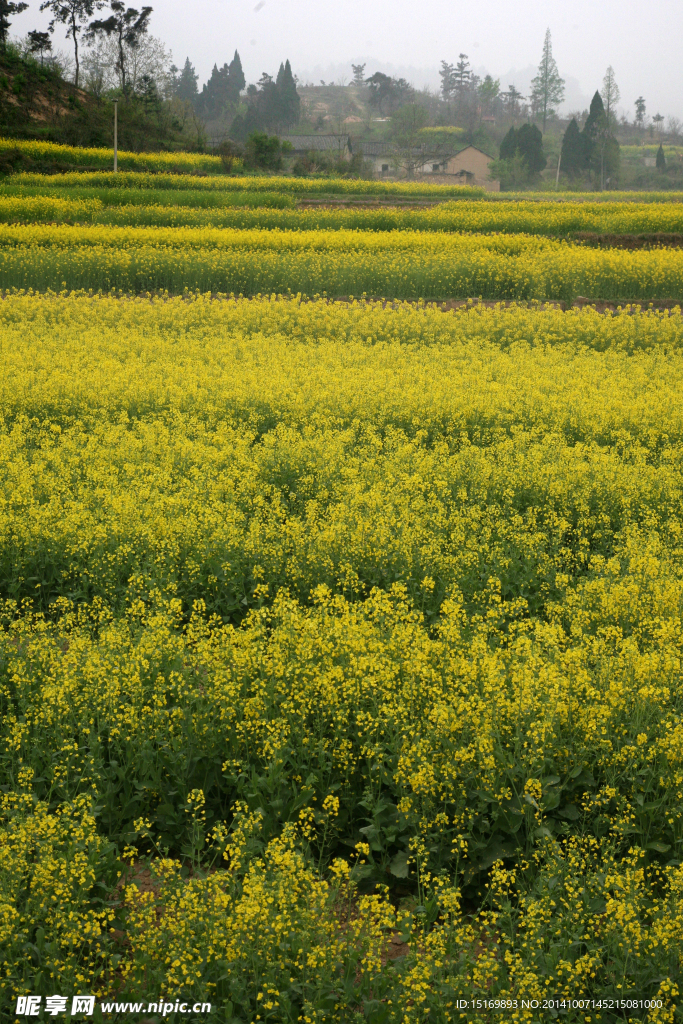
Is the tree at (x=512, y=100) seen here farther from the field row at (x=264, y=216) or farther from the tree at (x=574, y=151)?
the field row at (x=264, y=216)

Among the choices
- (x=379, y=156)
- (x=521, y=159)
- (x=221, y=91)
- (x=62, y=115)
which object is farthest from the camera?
(x=221, y=91)

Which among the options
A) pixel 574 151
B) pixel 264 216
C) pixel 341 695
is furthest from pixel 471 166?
pixel 341 695

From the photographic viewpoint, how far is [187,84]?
13850cm

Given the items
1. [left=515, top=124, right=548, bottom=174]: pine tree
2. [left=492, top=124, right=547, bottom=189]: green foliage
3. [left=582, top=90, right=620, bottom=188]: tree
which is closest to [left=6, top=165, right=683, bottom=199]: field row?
[left=492, top=124, right=547, bottom=189]: green foliage

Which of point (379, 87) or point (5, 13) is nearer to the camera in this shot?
point (5, 13)

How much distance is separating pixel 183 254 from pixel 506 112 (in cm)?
15279

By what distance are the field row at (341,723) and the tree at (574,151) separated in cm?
8731

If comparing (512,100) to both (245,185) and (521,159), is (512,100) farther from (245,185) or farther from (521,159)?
(245,185)

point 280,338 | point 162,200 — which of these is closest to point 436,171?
point 162,200

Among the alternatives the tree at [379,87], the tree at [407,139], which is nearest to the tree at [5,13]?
the tree at [407,139]

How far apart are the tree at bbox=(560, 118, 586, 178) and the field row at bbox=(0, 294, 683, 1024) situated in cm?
8731

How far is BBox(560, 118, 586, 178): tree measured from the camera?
275 ft

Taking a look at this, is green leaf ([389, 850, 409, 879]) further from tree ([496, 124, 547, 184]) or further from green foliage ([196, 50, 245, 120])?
green foliage ([196, 50, 245, 120])

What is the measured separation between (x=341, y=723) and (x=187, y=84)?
15778 cm
